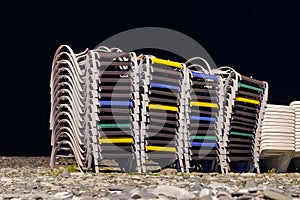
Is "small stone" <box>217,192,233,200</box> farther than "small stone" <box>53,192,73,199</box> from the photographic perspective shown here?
No

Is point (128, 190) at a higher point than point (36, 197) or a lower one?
higher

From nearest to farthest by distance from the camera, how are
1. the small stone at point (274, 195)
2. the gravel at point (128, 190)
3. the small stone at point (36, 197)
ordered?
the small stone at point (274, 195) < the gravel at point (128, 190) < the small stone at point (36, 197)

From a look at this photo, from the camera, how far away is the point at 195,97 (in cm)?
1316

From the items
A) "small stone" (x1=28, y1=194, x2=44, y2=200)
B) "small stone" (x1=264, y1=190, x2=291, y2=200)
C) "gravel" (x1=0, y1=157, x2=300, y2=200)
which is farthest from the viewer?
"small stone" (x1=28, y1=194, x2=44, y2=200)

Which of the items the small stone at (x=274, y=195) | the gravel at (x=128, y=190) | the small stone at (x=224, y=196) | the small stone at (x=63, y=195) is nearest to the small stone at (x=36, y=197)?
the gravel at (x=128, y=190)

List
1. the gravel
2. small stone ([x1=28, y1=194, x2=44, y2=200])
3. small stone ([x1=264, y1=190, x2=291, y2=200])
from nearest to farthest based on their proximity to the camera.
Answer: small stone ([x1=264, y1=190, x2=291, y2=200])
the gravel
small stone ([x1=28, y1=194, x2=44, y2=200])

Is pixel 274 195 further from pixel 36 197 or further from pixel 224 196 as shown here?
pixel 36 197

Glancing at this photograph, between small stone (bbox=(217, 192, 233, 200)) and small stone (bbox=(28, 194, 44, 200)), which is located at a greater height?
small stone (bbox=(217, 192, 233, 200))

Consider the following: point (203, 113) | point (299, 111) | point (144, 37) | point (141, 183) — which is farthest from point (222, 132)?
point (144, 37)

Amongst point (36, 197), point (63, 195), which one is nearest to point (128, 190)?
point (63, 195)

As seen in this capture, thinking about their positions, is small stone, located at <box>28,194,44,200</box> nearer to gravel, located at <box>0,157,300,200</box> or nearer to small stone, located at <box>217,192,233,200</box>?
gravel, located at <box>0,157,300,200</box>

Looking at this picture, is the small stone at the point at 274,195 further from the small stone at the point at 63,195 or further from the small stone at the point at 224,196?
the small stone at the point at 63,195

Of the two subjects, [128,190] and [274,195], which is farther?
[128,190]

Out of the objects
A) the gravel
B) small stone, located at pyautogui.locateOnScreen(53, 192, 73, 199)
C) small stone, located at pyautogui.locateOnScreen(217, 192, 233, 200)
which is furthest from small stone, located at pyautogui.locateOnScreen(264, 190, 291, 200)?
small stone, located at pyautogui.locateOnScreen(53, 192, 73, 199)
